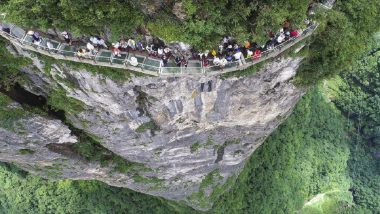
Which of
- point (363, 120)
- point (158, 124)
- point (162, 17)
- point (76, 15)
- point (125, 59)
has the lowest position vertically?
point (158, 124)

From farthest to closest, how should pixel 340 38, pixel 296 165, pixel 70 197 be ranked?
pixel 296 165 → pixel 70 197 → pixel 340 38

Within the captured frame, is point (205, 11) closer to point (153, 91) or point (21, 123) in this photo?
point (153, 91)

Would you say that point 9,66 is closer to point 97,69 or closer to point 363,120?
point 97,69

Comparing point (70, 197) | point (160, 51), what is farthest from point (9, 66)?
point (70, 197)

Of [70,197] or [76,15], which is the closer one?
[76,15]

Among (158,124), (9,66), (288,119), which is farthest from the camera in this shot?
(288,119)

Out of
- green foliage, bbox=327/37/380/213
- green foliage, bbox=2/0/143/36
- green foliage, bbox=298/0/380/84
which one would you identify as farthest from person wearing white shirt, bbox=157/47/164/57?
green foliage, bbox=327/37/380/213

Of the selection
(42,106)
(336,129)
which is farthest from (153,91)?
(336,129)
